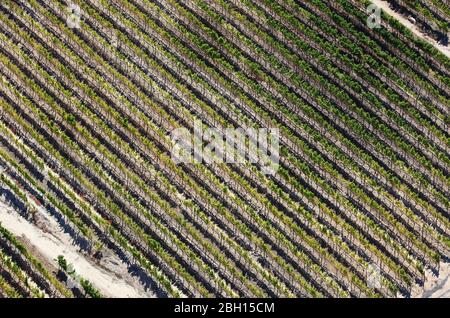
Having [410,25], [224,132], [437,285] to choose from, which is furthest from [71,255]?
[410,25]

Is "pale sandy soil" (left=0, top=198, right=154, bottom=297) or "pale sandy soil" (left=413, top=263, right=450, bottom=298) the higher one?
"pale sandy soil" (left=413, top=263, right=450, bottom=298)

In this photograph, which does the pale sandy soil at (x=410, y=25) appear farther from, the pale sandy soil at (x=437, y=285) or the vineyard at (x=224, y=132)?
the pale sandy soil at (x=437, y=285)

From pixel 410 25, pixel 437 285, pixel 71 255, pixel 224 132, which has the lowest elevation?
pixel 71 255

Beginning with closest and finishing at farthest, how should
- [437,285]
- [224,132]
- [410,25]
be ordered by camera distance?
[437,285] < [224,132] < [410,25]

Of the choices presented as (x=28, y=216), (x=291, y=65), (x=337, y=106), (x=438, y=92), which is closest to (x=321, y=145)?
(x=337, y=106)

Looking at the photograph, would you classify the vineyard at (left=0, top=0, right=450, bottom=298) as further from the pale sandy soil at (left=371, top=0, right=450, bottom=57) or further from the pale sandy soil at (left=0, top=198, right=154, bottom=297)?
the pale sandy soil at (left=371, top=0, right=450, bottom=57)

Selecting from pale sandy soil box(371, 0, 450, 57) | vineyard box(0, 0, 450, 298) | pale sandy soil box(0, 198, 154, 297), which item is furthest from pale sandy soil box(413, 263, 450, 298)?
pale sandy soil box(0, 198, 154, 297)

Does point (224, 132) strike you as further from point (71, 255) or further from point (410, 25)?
point (410, 25)
